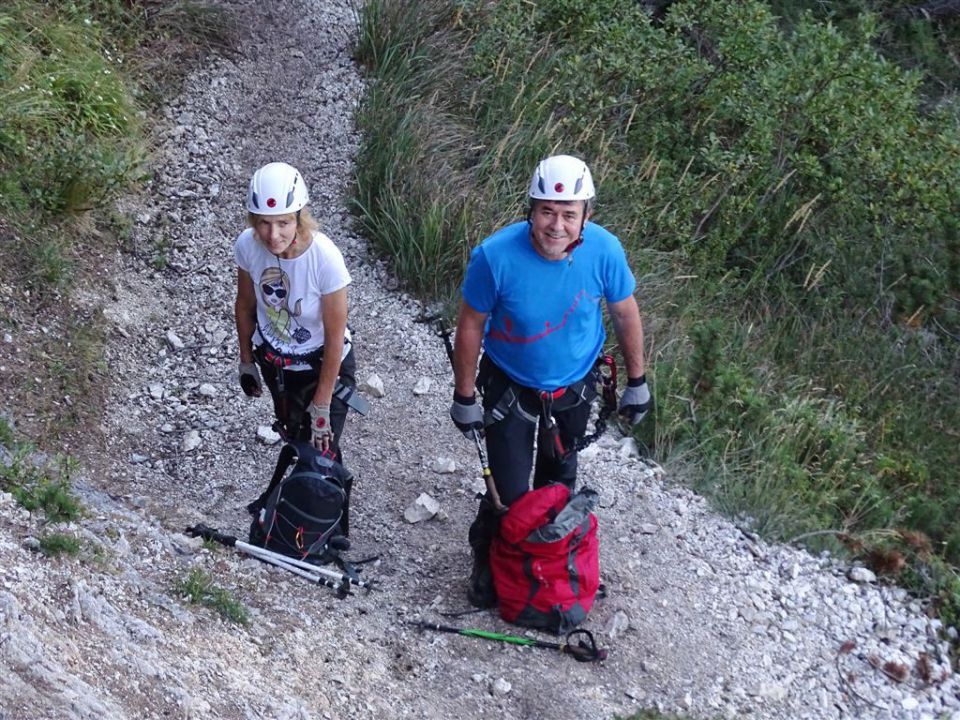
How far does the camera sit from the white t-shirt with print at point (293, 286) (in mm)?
4441

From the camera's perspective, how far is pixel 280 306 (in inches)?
181

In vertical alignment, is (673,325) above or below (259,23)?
below

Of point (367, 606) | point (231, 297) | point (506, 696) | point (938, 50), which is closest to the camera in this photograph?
point (506, 696)

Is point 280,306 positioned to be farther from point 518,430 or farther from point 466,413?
point 518,430

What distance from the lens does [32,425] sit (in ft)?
19.2

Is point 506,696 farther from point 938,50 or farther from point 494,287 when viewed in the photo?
point 938,50

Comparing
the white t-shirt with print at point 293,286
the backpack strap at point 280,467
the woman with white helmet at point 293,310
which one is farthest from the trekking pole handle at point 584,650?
the white t-shirt with print at point 293,286

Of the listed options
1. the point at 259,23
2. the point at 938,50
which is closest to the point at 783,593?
the point at 259,23

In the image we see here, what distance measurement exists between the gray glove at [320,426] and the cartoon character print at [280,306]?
0.31 m

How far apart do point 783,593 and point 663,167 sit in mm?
4530

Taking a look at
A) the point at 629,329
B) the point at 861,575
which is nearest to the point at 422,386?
the point at 629,329

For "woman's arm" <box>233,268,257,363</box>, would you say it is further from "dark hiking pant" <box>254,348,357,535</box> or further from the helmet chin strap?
the helmet chin strap

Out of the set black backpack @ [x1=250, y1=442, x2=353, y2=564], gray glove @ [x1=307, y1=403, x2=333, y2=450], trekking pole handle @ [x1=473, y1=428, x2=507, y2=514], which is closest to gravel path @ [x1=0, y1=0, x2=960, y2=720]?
black backpack @ [x1=250, y1=442, x2=353, y2=564]

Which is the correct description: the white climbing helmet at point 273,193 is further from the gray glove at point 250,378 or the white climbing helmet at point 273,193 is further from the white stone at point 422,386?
the white stone at point 422,386
